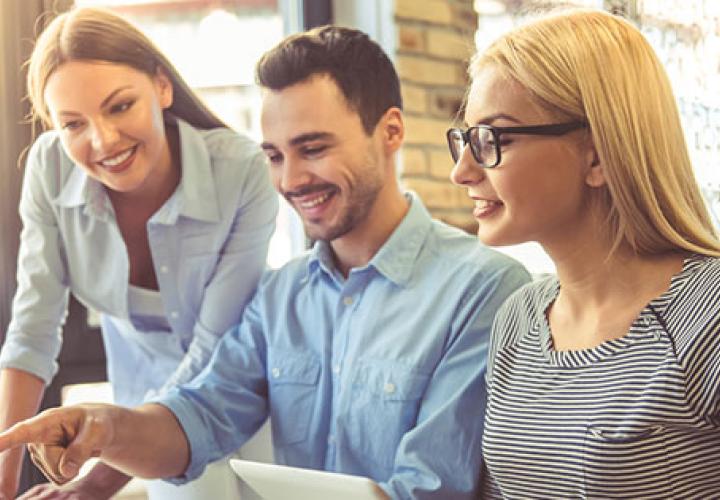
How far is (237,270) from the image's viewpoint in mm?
2057

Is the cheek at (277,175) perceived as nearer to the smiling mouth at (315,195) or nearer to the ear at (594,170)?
the smiling mouth at (315,195)

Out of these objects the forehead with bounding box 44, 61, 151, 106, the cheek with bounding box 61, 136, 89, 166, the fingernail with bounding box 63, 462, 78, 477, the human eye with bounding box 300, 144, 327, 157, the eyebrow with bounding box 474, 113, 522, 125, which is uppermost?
the eyebrow with bounding box 474, 113, 522, 125

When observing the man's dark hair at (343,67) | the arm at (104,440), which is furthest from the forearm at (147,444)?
the man's dark hair at (343,67)

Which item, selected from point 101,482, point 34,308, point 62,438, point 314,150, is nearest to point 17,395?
point 34,308

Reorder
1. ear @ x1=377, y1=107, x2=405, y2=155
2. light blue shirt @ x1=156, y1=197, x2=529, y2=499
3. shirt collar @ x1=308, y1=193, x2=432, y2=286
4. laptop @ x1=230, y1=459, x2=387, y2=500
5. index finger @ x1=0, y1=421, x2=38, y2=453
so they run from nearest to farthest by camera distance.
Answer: laptop @ x1=230, y1=459, x2=387, y2=500 → index finger @ x1=0, y1=421, x2=38, y2=453 → light blue shirt @ x1=156, y1=197, x2=529, y2=499 → shirt collar @ x1=308, y1=193, x2=432, y2=286 → ear @ x1=377, y1=107, x2=405, y2=155

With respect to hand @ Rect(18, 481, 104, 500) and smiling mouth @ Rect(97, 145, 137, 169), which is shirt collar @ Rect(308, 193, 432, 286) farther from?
hand @ Rect(18, 481, 104, 500)

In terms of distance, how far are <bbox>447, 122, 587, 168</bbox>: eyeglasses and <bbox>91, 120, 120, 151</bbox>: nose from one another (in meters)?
0.84

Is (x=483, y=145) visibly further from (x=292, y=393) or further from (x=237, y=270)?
(x=237, y=270)

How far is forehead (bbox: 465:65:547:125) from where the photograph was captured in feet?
4.37

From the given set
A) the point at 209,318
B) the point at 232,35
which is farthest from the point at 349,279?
the point at 232,35

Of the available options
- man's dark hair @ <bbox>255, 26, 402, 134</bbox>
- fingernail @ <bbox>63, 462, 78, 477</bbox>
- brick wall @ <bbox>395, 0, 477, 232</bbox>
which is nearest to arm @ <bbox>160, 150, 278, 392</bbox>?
man's dark hair @ <bbox>255, 26, 402, 134</bbox>

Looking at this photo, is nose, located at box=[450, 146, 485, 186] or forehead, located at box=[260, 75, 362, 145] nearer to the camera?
nose, located at box=[450, 146, 485, 186]

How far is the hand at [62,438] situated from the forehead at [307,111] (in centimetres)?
56

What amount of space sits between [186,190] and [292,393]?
484mm
